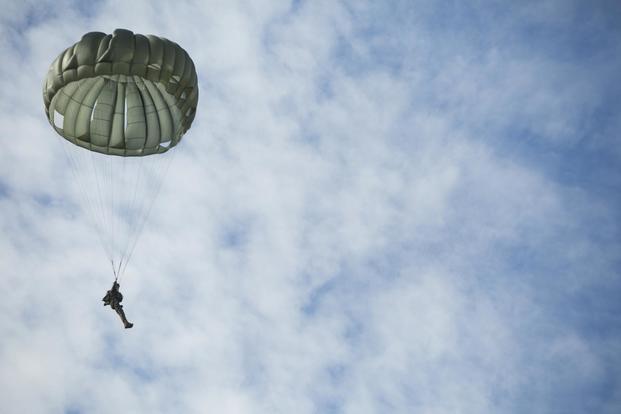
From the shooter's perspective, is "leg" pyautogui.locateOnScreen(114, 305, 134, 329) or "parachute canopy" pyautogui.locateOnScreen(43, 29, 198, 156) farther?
"leg" pyautogui.locateOnScreen(114, 305, 134, 329)

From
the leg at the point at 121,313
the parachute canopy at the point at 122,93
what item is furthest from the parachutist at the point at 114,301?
the parachute canopy at the point at 122,93

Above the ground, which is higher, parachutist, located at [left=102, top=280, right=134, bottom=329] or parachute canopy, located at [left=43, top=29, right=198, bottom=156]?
parachute canopy, located at [left=43, top=29, right=198, bottom=156]

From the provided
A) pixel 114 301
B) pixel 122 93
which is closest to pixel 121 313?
pixel 114 301

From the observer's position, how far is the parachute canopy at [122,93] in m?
21.1

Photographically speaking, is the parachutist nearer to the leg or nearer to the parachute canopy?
the leg

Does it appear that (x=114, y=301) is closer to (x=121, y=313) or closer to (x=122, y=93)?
(x=121, y=313)

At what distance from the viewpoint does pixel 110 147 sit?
77.8 ft

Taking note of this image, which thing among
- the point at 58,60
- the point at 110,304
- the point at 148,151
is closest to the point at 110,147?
the point at 148,151

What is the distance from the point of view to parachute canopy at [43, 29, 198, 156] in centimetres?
Answer: 2114

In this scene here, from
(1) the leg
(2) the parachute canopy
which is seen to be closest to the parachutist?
(1) the leg

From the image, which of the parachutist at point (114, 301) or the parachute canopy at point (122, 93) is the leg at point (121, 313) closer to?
the parachutist at point (114, 301)

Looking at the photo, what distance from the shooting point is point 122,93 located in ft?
78.0

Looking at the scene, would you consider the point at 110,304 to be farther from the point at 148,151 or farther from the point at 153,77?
the point at 153,77

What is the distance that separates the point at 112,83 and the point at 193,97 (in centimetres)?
348
